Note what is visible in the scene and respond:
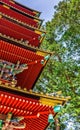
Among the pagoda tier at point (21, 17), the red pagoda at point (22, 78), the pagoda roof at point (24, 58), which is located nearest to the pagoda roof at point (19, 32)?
the red pagoda at point (22, 78)

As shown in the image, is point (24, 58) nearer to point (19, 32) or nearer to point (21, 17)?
point (19, 32)

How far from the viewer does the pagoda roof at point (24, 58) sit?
11.7 metres

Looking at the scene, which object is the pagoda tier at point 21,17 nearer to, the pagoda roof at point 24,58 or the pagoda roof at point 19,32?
the pagoda roof at point 19,32

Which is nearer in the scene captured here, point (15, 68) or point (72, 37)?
point (15, 68)

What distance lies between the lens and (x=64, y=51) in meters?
21.3

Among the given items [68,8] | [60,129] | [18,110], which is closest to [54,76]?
[60,129]

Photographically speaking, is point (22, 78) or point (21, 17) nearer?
point (22, 78)

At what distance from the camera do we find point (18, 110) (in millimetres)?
9133

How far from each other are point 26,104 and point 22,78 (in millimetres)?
3462

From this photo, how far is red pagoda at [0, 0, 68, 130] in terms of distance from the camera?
8812 millimetres

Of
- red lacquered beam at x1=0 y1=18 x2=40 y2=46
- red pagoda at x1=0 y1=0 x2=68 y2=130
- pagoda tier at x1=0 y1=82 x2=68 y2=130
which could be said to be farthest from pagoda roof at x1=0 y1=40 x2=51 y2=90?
pagoda tier at x1=0 y1=82 x2=68 y2=130

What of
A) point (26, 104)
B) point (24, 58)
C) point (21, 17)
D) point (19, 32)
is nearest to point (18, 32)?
point (19, 32)

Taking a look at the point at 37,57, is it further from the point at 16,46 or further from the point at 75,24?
the point at 75,24

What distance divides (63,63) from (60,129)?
558 cm
